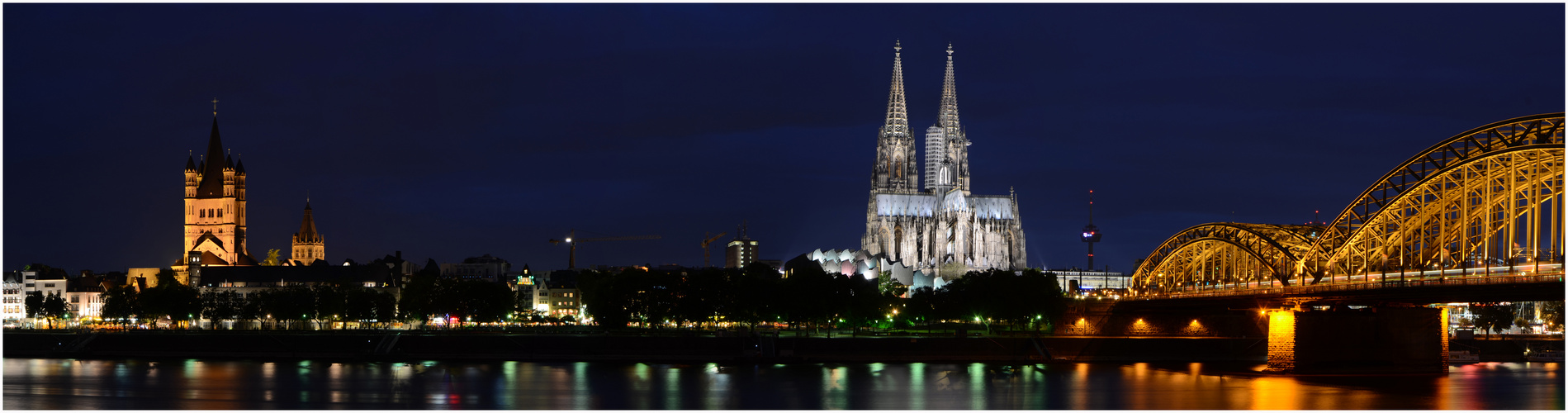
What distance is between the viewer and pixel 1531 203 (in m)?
71.5

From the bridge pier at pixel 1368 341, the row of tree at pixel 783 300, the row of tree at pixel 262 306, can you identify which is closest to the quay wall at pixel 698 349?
the row of tree at pixel 783 300

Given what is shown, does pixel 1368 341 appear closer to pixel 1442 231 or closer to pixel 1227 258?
pixel 1442 231

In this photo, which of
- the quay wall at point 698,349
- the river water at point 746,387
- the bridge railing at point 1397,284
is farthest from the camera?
the quay wall at point 698,349

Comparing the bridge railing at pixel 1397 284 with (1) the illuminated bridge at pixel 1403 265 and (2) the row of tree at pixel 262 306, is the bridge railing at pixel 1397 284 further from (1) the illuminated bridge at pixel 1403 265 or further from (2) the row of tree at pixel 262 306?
(2) the row of tree at pixel 262 306

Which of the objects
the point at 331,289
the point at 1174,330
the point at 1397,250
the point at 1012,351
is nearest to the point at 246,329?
the point at 331,289

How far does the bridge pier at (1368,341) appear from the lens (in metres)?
82.4

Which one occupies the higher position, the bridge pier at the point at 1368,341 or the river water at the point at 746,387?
the bridge pier at the point at 1368,341

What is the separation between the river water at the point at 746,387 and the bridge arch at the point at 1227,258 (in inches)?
324

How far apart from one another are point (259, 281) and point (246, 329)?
62.0 metres

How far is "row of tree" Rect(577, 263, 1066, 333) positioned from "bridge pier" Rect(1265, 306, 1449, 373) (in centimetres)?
3139

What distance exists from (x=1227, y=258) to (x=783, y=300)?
3569cm

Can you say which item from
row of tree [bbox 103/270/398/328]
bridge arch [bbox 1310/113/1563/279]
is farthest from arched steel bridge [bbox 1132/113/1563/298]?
row of tree [bbox 103/270/398/328]

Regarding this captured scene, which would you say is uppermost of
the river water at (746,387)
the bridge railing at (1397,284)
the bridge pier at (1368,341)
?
the bridge railing at (1397,284)

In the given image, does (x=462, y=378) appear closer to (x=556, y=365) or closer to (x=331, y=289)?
(x=556, y=365)
